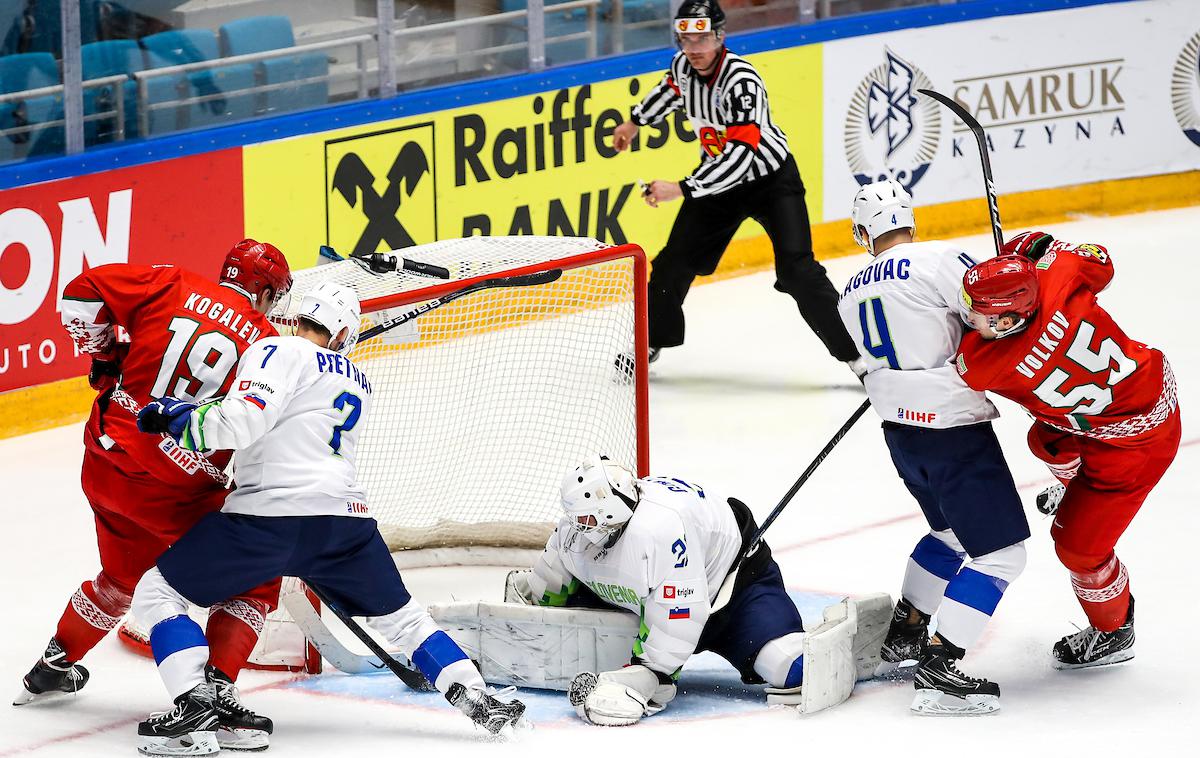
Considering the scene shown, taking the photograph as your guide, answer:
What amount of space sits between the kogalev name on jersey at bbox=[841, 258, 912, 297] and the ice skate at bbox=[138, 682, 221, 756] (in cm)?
165

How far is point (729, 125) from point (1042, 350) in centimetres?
302

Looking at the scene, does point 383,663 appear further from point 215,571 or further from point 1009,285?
point 1009,285

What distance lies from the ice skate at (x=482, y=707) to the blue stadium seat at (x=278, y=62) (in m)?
3.76

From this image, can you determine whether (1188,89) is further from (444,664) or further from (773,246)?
(444,664)

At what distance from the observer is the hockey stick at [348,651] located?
14.9 feet

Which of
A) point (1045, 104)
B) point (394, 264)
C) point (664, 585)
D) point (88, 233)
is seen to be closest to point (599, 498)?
point (664, 585)

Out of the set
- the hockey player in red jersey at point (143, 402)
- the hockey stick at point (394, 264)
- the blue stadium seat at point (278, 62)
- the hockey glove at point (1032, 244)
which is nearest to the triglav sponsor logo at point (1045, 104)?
the blue stadium seat at point (278, 62)

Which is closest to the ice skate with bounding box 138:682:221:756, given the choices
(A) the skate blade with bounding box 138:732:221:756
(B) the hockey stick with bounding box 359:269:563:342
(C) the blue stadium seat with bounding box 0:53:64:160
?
(A) the skate blade with bounding box 138:732:221:756

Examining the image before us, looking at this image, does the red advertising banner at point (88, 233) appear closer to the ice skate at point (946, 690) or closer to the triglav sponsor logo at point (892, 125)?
the triglav sponsor logo at point (892, 125)

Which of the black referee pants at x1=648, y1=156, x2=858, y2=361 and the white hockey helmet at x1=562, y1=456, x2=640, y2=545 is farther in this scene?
the black referee pants at x1=648, y1=156, x2=858, y2=361

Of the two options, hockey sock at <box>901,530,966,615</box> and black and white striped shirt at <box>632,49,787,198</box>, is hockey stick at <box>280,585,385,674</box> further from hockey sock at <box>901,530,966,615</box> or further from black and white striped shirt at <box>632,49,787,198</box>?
black and white striped shirt at <box>632,49,787,198</box>

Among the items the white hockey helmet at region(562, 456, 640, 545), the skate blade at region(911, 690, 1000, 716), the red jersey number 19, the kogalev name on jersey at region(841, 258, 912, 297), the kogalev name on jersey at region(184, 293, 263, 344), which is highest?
the kogalev name on jersey at region(841, 258, 912, 297)

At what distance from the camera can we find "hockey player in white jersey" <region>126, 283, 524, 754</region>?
13.3ft

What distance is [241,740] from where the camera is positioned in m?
4.19
